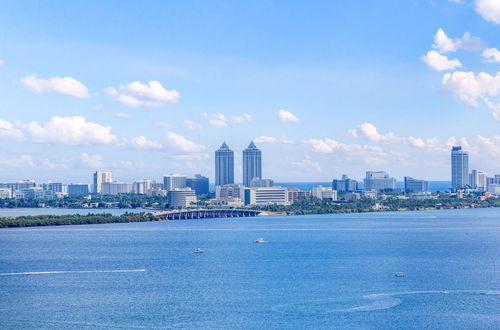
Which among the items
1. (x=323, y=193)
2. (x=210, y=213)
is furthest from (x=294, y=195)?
(x=210, y=213)

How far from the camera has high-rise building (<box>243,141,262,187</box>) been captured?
185875mm

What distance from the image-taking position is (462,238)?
192 feet

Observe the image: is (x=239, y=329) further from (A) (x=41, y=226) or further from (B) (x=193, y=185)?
(B) (x=193, y=185)

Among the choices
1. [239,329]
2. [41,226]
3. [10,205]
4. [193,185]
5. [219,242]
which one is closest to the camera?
[239,329]

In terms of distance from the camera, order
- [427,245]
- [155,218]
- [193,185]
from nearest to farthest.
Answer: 1. [427,245]
2. [155,218]
3. [193,185]

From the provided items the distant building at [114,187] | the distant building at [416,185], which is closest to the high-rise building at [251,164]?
the distant building at [114,187]

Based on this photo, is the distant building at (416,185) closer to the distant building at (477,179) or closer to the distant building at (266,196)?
the distant building at (477,179)

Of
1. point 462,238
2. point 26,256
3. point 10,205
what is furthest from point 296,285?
point 10,205

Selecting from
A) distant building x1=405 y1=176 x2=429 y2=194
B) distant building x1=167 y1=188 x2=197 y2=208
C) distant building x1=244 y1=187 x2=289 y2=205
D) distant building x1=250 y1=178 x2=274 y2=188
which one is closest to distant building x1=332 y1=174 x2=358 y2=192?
distant building x1=405 y1=176 x2=429 y2=194

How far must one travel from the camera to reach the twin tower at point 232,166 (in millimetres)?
186125

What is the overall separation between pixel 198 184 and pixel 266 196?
47.9 metres

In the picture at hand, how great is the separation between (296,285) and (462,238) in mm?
26996

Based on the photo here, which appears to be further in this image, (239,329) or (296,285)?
(296,285)

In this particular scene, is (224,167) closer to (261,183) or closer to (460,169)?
(261,183)
